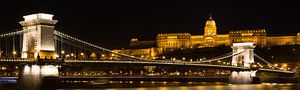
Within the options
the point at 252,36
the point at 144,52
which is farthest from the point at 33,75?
the point at 144,52

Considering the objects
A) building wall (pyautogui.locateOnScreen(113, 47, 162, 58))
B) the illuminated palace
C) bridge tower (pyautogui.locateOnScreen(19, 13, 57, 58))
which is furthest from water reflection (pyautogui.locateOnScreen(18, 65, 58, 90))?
building wall (pyautogui.locateOnScreen(113, 47, 162, 58))

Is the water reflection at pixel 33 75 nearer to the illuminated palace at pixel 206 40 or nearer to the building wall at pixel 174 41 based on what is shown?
the illuminated palace at pixel 206 40

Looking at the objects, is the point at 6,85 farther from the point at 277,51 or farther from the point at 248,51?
the point at 277,51

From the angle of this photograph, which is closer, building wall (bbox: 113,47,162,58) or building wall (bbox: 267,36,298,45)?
building wall (bbox: 267,36,298,45)

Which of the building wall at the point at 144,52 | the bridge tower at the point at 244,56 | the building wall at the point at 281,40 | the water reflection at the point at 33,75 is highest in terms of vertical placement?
the building wall at the point at 281,40

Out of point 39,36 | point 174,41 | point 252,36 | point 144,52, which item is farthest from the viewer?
point 144,52

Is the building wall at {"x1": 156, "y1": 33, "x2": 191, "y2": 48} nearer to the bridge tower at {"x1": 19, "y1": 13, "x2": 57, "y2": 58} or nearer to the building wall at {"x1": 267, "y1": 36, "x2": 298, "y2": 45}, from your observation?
the building wall at {"x1": 267, "y1": 36, "x2": 298, "y2": 45}

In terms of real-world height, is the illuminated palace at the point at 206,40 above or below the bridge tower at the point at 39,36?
above

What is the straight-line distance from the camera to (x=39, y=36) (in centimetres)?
5309

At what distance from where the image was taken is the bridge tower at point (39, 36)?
5297cm

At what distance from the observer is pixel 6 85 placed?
238 ft

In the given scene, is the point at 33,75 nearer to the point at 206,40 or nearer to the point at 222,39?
the point at 222,39

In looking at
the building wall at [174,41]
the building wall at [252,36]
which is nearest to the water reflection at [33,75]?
the building wall at [252,36]

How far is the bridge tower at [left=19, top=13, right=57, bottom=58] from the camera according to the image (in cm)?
5297
